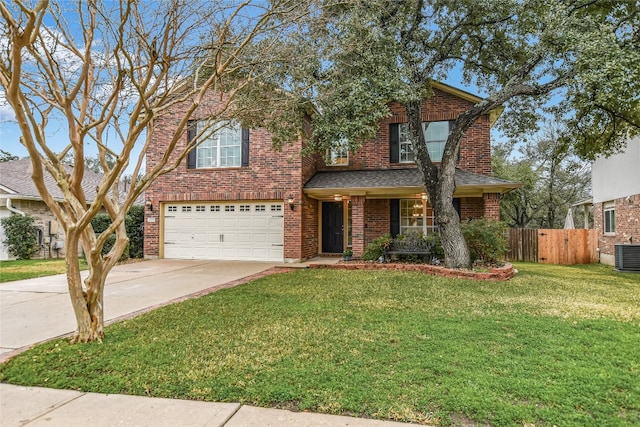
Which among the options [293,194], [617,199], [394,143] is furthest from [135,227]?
[617,199]

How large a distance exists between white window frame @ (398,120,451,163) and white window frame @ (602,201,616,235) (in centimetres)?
669

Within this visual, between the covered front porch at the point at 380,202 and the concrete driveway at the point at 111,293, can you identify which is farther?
the covered front porch at the point at 380,202

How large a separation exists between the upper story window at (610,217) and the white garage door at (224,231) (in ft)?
39.8

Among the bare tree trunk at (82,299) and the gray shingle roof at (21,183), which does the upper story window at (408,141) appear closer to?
the bare tree trunk at (82,299)

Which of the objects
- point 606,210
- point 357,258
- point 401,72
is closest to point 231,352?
point 401,72

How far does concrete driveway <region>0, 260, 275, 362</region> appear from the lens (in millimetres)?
5051

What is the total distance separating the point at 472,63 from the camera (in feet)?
35.7

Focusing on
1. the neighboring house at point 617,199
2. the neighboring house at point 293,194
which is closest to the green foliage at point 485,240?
the neighboring house at point 293,194

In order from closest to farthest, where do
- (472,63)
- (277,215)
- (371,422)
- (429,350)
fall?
(371,422) → (429,350) → (472,63) → (277,215)

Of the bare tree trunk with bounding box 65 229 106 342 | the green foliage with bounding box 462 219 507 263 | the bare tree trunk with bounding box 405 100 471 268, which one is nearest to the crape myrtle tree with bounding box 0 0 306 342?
the bare tree trunk with bounding box 65 229 106 342

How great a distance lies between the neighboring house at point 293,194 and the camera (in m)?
12.9

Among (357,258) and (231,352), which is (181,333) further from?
(357,258)

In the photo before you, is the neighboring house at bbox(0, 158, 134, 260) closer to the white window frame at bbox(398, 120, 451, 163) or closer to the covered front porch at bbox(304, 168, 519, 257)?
the covered front porch at bbox(304, 168, 519, 257)

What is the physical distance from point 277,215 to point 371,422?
10869mm
